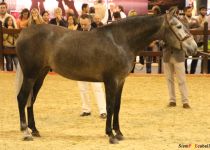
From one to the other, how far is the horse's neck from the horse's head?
0.10m

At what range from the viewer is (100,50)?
283 inches

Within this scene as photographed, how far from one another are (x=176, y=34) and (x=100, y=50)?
3.45 feet

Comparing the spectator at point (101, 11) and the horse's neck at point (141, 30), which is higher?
the horse's neck at point (141, 30)

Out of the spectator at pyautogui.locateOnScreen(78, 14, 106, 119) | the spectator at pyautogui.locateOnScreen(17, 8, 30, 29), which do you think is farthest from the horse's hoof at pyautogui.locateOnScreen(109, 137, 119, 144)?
the spectator at pyautogui.locateOnScreen(17, 8, 30, 29)

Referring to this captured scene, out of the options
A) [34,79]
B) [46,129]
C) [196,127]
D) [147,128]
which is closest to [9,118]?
[46,129]

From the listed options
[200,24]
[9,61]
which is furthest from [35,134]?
[200,24]

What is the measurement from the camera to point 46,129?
8102 millimetres

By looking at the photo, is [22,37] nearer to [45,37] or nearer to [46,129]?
[45,37]

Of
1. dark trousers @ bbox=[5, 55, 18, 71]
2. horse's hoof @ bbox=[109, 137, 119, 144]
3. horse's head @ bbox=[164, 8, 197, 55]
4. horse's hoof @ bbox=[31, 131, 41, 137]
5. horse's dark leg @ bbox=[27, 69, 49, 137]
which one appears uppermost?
horse's head @ bbox=[164, 8, 197, 55]

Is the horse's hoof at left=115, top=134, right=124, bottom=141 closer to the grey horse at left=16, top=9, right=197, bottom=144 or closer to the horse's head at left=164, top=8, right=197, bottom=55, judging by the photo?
the grey horse at left=16, top=9, right=197, bottom=144

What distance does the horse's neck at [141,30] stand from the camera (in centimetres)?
730

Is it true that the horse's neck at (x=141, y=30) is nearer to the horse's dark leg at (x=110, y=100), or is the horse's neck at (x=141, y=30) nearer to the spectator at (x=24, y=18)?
the horse's dark leg at (x=110, y=100)

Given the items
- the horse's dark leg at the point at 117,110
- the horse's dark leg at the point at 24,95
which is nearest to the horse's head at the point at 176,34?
the horse's dark leg at the point at 117,110

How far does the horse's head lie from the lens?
7.22 metres
